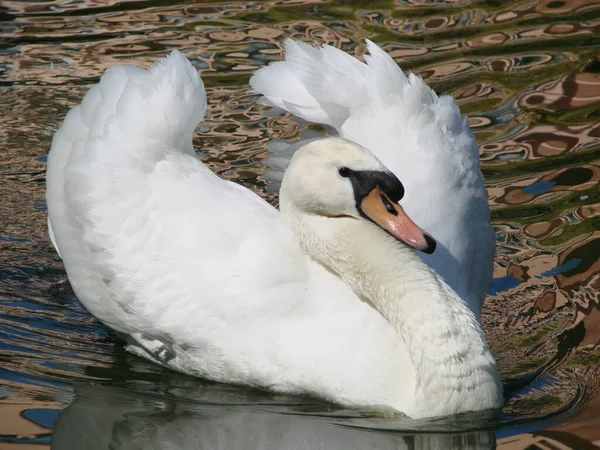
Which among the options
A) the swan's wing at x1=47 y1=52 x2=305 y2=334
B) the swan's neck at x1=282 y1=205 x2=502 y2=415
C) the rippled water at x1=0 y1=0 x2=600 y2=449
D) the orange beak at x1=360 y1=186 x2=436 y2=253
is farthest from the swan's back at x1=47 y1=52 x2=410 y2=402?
the orange beak at x1=360 y1=186 x2=436 y2=253

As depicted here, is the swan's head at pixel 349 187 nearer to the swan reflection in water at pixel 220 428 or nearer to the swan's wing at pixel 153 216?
the swan's wing at pixel 153 216

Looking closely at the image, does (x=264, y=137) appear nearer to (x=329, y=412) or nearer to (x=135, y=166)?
(x=135, y=166)

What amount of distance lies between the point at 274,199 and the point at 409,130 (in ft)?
6.60

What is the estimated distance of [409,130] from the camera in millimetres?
6602

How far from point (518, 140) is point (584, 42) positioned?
197cm

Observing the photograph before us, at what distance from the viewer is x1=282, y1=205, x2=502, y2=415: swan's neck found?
5.47 meters

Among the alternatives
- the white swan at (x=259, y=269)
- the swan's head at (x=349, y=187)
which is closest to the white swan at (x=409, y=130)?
the white swan at (x=259, y=269)

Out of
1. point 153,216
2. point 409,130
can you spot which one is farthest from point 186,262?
point 409,130

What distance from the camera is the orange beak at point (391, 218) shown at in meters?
5.42

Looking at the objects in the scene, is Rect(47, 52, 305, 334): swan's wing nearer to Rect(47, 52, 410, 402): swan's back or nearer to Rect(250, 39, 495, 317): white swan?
Rect(47, 52, 410, 402): swan's back

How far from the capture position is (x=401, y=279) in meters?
5.68

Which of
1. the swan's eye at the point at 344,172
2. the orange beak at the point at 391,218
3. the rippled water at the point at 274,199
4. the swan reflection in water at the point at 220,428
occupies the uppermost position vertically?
the swan's eye at the point at 344,172

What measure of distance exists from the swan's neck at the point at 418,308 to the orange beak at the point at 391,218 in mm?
173

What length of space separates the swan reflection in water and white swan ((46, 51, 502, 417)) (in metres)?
0.13
